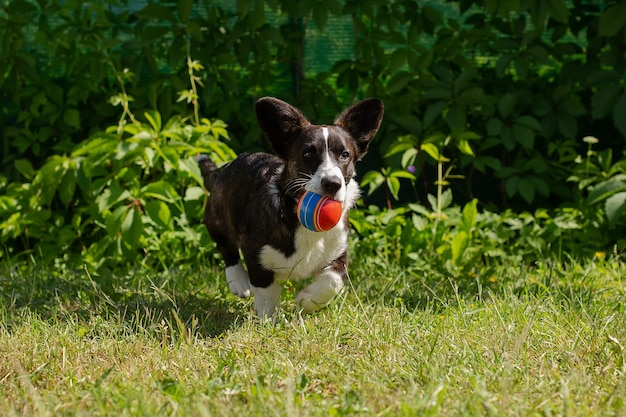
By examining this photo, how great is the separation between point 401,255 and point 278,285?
1564mm

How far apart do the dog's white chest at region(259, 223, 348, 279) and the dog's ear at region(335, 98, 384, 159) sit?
0.43m

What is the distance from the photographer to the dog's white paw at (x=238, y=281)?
415 centimetres

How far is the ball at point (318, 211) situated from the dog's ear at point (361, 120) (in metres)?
0.51

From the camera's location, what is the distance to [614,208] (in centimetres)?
470

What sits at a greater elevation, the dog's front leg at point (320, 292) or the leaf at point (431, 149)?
the leaf at point (431, 149)

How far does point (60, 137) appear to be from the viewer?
5.90 meters

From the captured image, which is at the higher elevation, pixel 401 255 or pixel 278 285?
pixel 278 285

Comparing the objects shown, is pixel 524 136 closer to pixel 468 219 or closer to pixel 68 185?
pixel 468 219

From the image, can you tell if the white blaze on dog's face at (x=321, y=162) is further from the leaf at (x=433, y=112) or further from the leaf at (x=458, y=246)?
the leaf at (x=433, y=112)

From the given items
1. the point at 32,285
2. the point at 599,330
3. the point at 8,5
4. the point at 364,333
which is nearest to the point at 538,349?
the point at 599,330

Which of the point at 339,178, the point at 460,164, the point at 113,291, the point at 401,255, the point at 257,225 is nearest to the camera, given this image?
the point at 339,178

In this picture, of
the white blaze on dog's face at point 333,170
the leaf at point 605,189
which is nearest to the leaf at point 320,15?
the white blaze on dog's face at point 333,170

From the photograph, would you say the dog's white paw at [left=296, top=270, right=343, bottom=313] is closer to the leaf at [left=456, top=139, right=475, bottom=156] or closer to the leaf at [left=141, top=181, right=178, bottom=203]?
the leaf at [left=141, top=181, right=178, bottom=203]

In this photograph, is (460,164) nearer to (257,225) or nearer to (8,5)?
(257,225)
